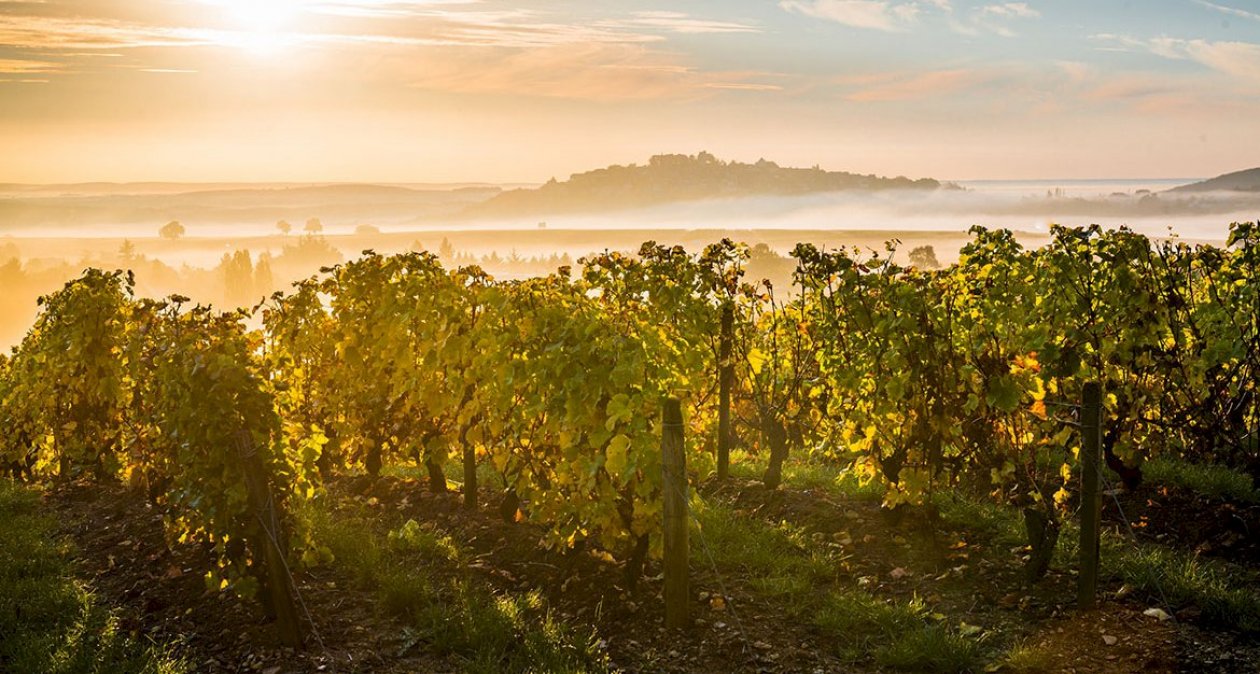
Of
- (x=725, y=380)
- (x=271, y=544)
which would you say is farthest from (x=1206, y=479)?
(x=271, y=544)

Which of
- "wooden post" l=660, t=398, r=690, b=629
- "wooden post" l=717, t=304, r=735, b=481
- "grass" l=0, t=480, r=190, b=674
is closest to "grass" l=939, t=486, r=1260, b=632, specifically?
"wooden post" l=717, t=304, r=735, b=481

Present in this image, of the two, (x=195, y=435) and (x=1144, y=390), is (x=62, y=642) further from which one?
(x=1144, y=390)

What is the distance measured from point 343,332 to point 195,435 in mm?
4020

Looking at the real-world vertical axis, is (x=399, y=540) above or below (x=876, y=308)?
below

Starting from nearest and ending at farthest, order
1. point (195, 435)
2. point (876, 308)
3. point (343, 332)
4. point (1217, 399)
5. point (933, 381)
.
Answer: point (195, 435) < point (933, 381) < point (876, 308) < point (1217, 399) < point (343, 332)

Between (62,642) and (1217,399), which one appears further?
(1217,399)

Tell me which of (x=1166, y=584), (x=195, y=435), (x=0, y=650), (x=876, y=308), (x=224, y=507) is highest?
(x=876, y=308)

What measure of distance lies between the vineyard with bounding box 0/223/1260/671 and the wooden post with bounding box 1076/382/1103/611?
0.12 m

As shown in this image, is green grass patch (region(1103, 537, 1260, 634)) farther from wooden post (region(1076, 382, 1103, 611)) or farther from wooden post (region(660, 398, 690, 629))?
wooden post (region(660, 398, 690, 629))

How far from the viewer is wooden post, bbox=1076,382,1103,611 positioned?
23.2ft

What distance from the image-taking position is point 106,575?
30.0 feet

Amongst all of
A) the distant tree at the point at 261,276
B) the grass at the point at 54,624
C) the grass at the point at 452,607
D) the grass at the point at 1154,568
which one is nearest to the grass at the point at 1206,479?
the grass at the point at 1154,568

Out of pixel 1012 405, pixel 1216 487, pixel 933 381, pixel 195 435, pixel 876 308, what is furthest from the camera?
pixel 1216 487

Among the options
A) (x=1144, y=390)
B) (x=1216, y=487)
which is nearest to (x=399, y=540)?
(x=1144, y=390)
